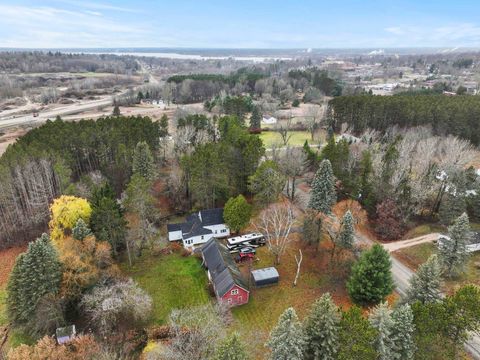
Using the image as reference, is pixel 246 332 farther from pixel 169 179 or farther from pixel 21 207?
pixel 21 207

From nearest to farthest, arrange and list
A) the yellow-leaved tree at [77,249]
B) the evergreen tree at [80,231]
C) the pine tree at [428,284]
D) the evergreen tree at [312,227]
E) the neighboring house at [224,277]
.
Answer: the pine tree at [428,284], the yellow-leaved tree at [77,249], the neighboring house at [224,277], the evergreen tree at [80,231], the evergreen tree at [312,227]

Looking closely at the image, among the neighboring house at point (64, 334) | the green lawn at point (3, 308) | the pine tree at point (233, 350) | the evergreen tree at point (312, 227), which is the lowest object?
the green lawn at point (3, 308)

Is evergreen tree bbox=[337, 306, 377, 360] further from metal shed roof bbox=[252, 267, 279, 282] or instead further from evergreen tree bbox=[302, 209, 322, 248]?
evergreen tree bbox=[302, 209, 322, 248]

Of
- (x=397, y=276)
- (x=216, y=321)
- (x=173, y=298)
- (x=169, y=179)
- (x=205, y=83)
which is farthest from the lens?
(x=205, y=83)

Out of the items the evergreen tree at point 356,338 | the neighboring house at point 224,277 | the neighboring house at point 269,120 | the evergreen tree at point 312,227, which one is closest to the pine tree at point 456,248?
the evergreen tree at point 312,227

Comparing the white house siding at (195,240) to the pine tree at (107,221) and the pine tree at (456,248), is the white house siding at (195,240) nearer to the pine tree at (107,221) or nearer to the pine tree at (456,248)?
the pine tree at (107,221)

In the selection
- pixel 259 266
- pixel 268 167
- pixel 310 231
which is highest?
pixel 268 167

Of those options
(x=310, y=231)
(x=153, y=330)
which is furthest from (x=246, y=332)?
(x=310, y=231)

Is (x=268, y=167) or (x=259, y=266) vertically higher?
(x=268, y=167)
